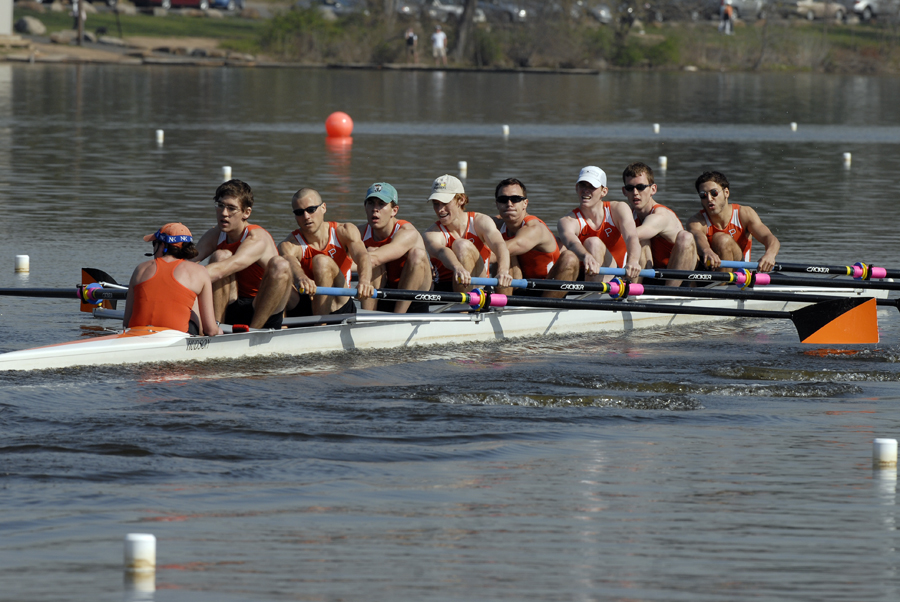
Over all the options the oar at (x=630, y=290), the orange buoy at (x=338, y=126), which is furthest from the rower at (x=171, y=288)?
the orange buoy at (x=338, y=126)

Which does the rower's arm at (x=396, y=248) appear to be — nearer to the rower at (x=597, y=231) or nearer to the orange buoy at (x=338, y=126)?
the rower at (x=597, y=231)

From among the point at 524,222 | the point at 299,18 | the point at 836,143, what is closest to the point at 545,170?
the point at 836,143

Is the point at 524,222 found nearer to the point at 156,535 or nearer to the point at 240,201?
the point at 240,201

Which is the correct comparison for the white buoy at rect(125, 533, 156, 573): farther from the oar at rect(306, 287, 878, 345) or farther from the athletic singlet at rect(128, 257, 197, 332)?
the oar at rect(306, 287, 878, 345)

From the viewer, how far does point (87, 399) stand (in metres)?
7.76

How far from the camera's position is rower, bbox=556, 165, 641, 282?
35.5 feet

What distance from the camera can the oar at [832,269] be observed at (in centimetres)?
1152

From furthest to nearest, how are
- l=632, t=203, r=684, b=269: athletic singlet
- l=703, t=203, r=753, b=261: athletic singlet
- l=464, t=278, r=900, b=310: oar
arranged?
l=703, t=203, r=753, b=261: athletic singlet → l=632, t=203, r=684, b=269: athletic singlet → l=464, t=278, r=900, b=310: oar

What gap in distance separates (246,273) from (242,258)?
1.32 feet

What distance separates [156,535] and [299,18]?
2119 inches

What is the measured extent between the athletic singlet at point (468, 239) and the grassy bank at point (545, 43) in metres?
48.7

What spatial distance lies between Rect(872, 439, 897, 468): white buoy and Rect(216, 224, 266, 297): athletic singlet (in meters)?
4.28

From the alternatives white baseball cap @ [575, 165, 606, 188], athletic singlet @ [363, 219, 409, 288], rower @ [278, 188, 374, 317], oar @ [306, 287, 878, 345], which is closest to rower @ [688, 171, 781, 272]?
white baseball cap @ [575, 165, 606, 188]

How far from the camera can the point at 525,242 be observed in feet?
34.7
